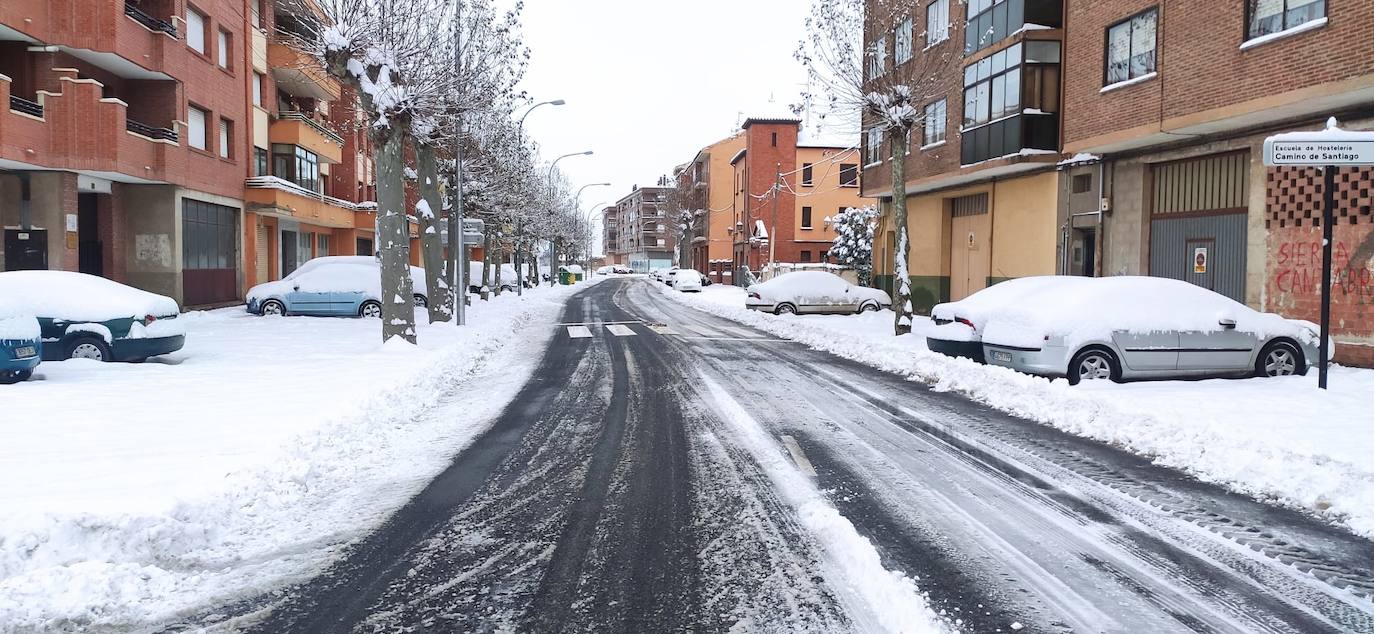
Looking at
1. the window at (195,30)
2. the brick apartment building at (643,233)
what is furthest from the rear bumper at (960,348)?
the brick apartment building at (643,233)

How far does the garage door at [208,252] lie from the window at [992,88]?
2160 centimetres

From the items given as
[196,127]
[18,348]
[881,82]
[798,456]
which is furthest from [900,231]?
[196,127]

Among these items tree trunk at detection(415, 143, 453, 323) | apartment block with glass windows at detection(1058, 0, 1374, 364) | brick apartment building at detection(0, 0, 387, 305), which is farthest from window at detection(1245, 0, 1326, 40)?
tree trunk at detection(415, 143, 453, 323)

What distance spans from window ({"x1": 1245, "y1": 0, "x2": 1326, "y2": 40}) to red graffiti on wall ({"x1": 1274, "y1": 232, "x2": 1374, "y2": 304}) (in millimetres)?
3413

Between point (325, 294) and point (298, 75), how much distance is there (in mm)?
12142

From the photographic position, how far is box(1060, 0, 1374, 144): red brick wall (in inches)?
485

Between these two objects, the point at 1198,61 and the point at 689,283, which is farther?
the point at 689,283

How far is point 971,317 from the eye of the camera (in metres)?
12.2

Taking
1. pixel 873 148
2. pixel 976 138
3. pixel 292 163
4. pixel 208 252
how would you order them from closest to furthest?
pixel 976 138 < pixel 208 252 < pixel 873 148 < pixel 292 163

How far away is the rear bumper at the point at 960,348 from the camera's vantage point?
40.2 ft

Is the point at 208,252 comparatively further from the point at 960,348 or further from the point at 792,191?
the point at 792,191

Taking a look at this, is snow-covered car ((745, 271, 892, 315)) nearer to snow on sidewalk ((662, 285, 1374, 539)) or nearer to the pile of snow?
snow on sidewalk ((662, 285, 1374, 539))

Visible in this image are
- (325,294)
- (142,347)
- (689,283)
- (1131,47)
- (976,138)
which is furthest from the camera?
(689,283)

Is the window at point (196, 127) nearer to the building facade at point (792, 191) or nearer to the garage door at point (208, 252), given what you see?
the garage door at point (208, 252)
